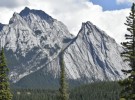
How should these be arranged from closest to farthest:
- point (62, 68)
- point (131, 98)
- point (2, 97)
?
point (131, 98), point (2, 97), point (62, 68)

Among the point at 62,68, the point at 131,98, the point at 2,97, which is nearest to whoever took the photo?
the point at 131,98

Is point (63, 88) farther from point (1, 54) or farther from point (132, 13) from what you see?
point (132, 13)

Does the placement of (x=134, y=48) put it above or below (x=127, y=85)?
above

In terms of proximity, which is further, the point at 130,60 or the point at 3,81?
the point at 3,81

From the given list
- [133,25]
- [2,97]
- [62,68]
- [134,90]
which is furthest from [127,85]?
[62,68]

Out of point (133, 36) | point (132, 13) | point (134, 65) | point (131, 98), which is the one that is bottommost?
point (131, 98)

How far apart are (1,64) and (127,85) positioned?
60.9ft

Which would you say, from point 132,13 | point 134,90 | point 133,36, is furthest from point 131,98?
point 132,13

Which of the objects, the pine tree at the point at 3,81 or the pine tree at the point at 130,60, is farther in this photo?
the pine tree at the point at 3,81

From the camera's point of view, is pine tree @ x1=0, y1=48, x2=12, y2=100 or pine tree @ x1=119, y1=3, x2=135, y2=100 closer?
pine tree @ x1=119, y1=3, x2=135, y2=100

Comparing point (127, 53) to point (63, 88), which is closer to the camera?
point (127, 53)

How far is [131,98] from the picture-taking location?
30.9 m

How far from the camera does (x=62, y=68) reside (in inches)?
2201

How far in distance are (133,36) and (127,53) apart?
154 centimetres
